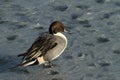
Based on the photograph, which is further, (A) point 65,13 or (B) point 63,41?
(A) point 65,13

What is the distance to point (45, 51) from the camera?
6.81 meters

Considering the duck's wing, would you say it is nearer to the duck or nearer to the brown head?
the duck

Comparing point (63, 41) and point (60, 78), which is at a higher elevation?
point (63, 41)

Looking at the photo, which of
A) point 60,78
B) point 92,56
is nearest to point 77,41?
point 92,56

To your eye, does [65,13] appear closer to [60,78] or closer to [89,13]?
[89,13]

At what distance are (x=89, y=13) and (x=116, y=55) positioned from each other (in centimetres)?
171

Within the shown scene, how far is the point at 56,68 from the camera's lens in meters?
6.93

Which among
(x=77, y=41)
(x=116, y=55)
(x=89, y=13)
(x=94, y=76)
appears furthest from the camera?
(x=89, y=13)

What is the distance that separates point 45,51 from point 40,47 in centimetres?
10

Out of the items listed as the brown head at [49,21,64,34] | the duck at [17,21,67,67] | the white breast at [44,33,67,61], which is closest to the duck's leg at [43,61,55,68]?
the duck at [17,21,67,67]

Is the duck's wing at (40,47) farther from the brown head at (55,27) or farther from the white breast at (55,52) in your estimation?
the brown head at (55,27)

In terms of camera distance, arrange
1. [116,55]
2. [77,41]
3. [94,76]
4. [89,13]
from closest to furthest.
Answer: [94,76]
[116,55]
[77,41]
[89,13]

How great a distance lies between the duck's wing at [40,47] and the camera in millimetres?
6730

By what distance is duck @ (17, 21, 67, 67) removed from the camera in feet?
22.1
